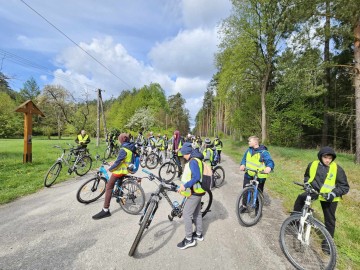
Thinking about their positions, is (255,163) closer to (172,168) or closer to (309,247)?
(309,247)

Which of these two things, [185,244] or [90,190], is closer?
[185,244]

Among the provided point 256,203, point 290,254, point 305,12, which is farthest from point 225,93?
point 290,254

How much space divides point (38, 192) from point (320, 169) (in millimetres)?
7784

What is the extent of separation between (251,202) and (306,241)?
58.5 inches

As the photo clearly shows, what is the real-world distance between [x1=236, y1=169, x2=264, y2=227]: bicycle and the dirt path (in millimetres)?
214

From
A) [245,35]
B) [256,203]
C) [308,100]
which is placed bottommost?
[256,203]

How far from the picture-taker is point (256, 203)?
4.77 meters

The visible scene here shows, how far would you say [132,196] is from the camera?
16.7 ft

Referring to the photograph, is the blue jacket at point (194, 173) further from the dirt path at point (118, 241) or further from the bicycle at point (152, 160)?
the bicycle at point (152, 160)

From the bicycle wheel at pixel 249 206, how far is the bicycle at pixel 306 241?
38.6 inches

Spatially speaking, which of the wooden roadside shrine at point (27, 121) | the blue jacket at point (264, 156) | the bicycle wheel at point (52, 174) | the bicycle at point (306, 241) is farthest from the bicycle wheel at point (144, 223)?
the wooden roadside shrine at point (27, 121)

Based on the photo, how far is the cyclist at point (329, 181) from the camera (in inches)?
132

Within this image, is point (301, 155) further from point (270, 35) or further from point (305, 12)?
point (270, 35)

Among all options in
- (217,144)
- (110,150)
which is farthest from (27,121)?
(217,144)
